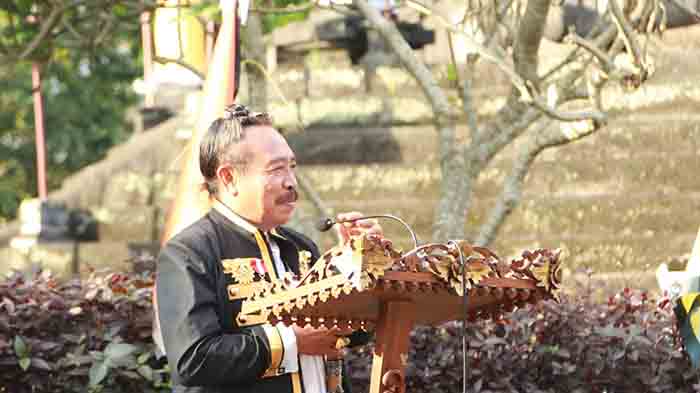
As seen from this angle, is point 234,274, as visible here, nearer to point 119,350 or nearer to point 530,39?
point 119,350

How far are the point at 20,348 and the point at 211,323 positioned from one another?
6.41 ft

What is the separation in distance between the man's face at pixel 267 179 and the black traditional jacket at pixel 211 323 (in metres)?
0.11

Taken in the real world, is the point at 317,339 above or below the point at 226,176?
below

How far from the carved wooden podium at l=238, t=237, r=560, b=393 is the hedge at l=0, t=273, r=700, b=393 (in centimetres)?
177

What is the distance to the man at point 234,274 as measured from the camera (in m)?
3.91

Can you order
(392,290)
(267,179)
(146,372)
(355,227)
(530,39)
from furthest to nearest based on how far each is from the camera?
(530,39)
(146,372)
(267,179)
(355,227)
(392,290)

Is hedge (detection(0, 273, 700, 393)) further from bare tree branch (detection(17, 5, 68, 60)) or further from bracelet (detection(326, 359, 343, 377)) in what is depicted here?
bare tree branch (detection(17, 5, 68, 60))

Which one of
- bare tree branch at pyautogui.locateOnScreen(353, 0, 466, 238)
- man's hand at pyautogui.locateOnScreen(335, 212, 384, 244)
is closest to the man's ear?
man's hand at pyautogui.locateOnScreen(335, 212, 384, 244)

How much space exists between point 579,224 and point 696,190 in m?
0.94

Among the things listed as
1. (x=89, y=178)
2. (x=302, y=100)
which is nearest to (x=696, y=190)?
(x=302, y=100)

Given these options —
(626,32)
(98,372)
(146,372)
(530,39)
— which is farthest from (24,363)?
(626,32)

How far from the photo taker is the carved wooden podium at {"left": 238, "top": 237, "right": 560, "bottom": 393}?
3469 mm

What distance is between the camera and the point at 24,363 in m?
5.59

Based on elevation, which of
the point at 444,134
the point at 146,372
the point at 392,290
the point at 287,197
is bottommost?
the point at 146,372
